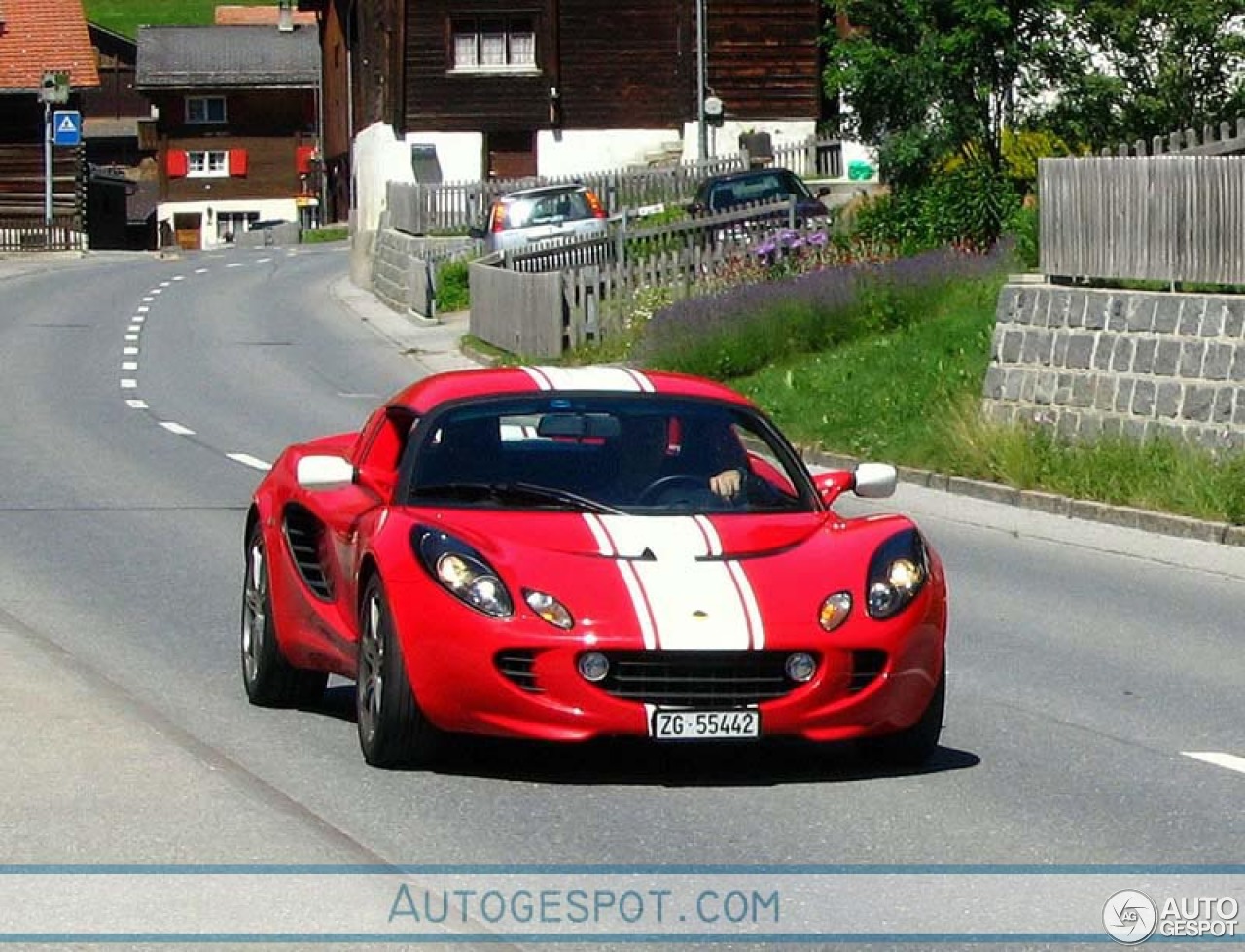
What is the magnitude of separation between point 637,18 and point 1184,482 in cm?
5196

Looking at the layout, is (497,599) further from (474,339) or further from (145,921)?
(474,339)

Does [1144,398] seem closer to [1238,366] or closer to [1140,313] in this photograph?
[1140,313]

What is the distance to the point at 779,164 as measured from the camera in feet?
203

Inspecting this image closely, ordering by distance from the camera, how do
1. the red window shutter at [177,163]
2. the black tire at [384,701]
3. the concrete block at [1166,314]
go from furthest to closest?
the red window shutter at [177,163] < the concrete block at [1166,314] < the black tire at [384,701]

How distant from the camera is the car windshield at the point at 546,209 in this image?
46188 mm

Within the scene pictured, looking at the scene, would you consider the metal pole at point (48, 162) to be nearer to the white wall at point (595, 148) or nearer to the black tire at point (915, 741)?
the white wall at point (595, 148)

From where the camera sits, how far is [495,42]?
230 ft

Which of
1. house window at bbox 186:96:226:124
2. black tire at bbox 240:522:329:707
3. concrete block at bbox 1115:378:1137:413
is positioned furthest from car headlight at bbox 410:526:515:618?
house window at bbox 186:96:226:124

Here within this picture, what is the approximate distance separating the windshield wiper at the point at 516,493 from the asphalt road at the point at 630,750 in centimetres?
87

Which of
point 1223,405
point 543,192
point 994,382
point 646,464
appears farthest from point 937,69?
point 646,464

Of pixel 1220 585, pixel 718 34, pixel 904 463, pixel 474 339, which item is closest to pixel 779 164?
pixel 718 34

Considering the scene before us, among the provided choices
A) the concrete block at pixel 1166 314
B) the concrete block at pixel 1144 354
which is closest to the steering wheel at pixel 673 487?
the concrete block at pixel 1166 314

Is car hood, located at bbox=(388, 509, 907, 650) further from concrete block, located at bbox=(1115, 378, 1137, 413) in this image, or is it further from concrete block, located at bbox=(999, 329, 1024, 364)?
concrete block, located at bbox=(999, 329, 1024, 364)

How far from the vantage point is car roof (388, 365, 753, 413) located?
412 inches
